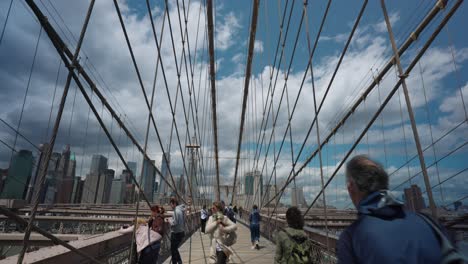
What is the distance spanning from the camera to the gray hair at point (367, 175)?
1016 millimetres

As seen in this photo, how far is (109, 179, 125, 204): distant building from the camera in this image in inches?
531

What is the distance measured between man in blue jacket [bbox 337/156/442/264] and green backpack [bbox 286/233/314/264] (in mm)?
1392

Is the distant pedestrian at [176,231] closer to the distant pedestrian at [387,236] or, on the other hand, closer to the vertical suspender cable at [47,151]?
the vertical suspender cable at [47,151]

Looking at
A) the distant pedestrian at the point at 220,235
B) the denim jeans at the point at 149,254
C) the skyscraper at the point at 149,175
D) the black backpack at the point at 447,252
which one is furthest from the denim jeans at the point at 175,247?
the black backpack at the point at 447,252

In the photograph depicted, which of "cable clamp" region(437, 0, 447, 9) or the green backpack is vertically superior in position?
"cable clamp" region(437, 0, 447, 9)

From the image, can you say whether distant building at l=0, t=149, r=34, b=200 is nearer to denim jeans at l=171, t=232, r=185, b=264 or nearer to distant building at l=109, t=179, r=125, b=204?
denim jeans at l=171, t=232, r=185, b=264

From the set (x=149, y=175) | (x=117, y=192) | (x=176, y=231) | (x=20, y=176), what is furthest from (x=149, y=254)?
(x=117, y=192)

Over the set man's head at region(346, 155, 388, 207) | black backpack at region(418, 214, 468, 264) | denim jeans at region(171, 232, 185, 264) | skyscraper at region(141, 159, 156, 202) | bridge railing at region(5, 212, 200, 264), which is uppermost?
skyscraper at region(141, 159, 156, 202)

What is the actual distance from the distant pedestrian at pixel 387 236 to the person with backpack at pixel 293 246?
140cm

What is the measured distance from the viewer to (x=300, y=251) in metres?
2.23

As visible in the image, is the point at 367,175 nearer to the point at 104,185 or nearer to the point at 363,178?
the point at 363,178

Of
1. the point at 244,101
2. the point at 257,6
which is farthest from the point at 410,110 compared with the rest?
the point at 244,101

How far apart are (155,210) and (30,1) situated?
2406 mm

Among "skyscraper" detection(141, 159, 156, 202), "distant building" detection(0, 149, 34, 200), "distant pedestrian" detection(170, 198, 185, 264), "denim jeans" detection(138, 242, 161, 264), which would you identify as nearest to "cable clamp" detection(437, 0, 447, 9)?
"denim jeans" detection(138, 242, 161, 264)
